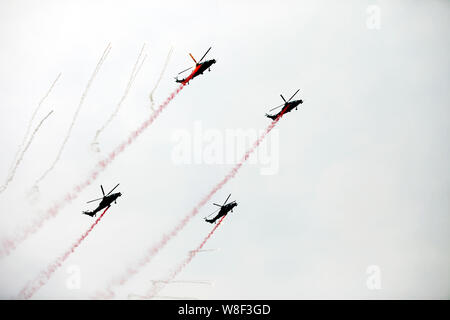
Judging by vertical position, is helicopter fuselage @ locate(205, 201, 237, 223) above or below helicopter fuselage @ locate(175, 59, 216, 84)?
below

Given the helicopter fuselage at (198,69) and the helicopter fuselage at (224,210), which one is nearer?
the helicopter fuselage at (198,69)

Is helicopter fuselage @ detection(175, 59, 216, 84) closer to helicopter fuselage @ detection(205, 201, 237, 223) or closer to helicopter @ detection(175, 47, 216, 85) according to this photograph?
helicopter @ detection(175, 47, 216, 85)

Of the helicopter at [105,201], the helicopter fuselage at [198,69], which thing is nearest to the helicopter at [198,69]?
the helicopter fuselage at [198,69]

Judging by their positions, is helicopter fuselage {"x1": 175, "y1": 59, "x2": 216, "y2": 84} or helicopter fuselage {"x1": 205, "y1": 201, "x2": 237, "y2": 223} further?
helicopter fuselage {"x1": 205, "y1": 201, "x2": 237, "y2": 223}

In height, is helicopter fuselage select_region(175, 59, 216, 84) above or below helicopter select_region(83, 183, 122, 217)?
above

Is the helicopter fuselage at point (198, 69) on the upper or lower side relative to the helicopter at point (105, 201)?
upper

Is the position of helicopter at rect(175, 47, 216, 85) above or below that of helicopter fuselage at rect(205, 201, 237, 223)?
above

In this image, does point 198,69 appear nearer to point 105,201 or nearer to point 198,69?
point 198,69

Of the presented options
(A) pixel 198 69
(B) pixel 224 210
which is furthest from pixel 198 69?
(B) pixel 224 210

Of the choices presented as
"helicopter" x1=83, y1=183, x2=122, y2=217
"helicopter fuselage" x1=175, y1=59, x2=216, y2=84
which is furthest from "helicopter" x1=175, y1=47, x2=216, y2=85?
"helicopter" x1=83, y1=183, x2=122, y2=217

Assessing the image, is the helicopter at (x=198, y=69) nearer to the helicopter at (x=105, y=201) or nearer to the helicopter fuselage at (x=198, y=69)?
the helicopter fuselage at (x=198, y=69)

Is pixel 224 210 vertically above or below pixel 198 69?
below
